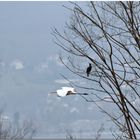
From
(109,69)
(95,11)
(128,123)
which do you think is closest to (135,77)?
(109,69)

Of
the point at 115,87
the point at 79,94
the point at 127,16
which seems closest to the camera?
the point at 79,94

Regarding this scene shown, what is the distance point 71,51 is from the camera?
2.99 m

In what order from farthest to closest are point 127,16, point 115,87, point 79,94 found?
1. point 127,16
2. point 115,87
3. point 79,94

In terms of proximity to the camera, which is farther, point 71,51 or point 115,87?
point 71,51

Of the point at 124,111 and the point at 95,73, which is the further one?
the point at 95,73

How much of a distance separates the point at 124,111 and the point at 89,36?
64cm

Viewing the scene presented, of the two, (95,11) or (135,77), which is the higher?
(95,11)

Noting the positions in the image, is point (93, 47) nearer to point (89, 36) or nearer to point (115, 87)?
point (89, 36)

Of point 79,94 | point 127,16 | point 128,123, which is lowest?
point 128,123

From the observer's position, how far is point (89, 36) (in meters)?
2.95

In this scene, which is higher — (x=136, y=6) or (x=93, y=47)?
(x=136, y=6)

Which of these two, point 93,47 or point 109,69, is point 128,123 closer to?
point 109,69

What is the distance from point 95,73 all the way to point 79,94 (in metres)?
0.41

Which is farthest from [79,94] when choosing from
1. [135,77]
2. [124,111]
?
[135,77]
